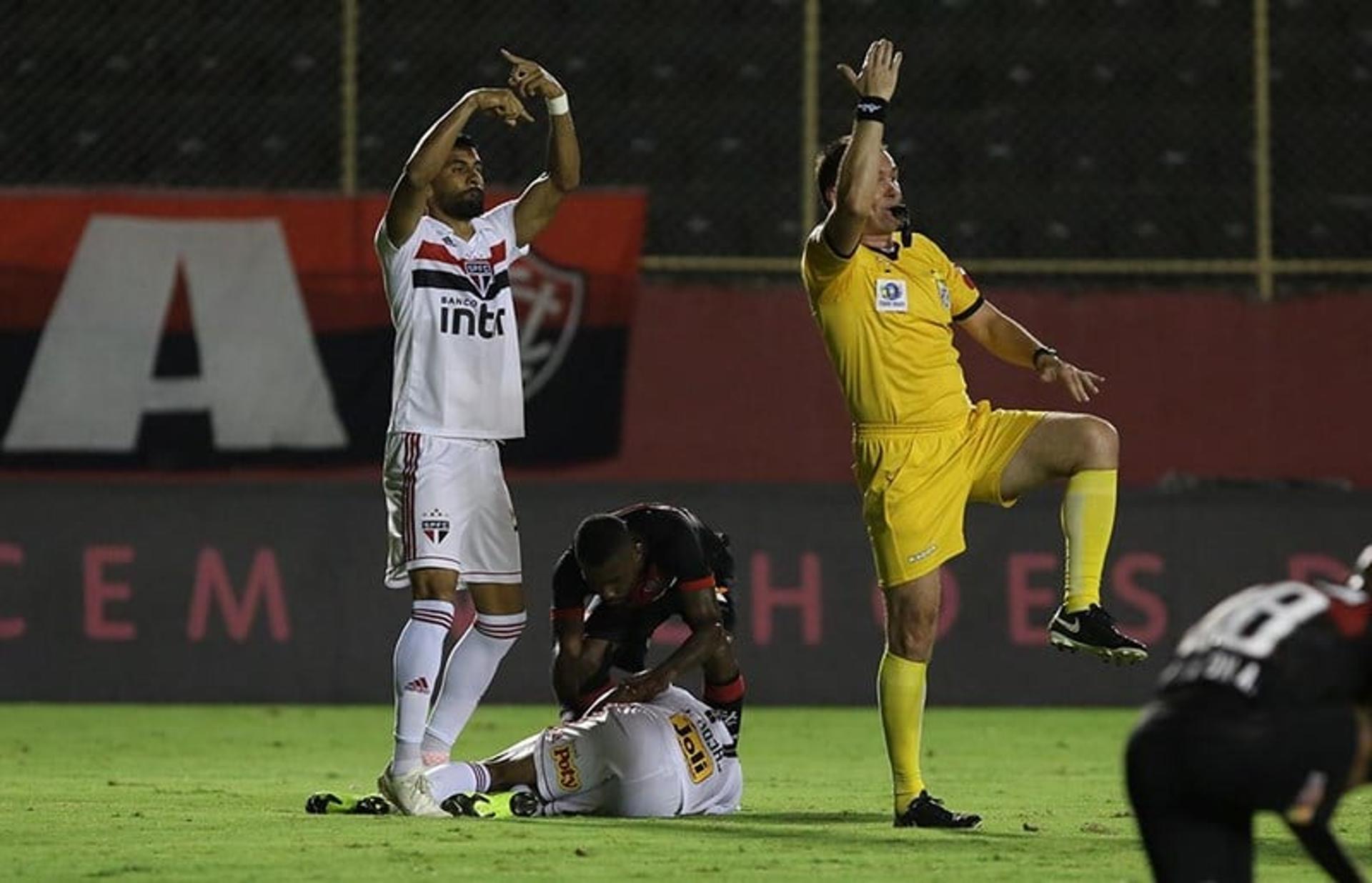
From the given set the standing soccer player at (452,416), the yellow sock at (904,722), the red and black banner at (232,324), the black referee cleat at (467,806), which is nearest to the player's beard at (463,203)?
the standing soccer player at (452,416)

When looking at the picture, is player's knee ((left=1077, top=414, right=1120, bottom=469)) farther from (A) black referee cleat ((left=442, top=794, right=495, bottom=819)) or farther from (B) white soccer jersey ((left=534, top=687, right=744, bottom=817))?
(A) black referee cleat ((left=442, top=794, right=495, bottom=819))

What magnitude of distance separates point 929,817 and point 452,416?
6.82 feet

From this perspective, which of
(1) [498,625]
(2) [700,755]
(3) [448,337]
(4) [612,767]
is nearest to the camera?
(4) [612,767]

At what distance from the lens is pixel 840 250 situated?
838cm

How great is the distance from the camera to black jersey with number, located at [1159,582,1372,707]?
5.16m

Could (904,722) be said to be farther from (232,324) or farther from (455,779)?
(232,324)

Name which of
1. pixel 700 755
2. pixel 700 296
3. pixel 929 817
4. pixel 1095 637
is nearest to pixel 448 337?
pixel 700 755

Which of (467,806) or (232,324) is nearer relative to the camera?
(467,806)

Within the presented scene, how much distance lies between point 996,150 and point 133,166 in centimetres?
486

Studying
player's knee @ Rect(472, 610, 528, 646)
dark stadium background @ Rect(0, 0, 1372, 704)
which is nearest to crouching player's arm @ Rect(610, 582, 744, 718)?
player's knee @ Rect(472, 610, 528, 646)

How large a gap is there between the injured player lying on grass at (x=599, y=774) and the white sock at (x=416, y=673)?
116mm

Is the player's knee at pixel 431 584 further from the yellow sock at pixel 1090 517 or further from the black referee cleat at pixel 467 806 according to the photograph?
the yellow sock at pixel 1090 517

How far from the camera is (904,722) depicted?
849 centimetres

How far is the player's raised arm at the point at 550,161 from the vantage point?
915 cm
